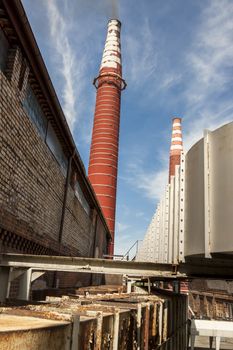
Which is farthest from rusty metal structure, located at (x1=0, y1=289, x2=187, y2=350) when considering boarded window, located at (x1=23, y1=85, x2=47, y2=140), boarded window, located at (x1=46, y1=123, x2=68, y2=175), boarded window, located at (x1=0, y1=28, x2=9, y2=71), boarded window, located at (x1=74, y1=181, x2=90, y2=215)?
boarded window, located at (x1=74, y1=181, x2=90, y2=215)

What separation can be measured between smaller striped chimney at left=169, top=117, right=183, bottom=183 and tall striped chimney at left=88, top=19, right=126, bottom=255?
9017mm

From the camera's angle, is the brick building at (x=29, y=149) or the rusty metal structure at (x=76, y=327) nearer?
the rusty metal structure at (x=76, y=327)

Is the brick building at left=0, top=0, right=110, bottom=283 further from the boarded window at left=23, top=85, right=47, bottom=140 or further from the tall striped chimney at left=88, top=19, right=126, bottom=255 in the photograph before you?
the tall striped chimney at left=88, top=19, right=126, bottom=255

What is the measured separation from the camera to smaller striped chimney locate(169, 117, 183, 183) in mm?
37844

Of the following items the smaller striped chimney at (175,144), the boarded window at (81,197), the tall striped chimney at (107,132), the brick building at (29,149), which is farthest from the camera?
the smaller striped chimney at (175,144)

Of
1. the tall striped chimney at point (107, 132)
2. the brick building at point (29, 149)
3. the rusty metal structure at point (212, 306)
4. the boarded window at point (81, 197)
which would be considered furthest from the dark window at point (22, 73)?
the tall striped chimney at point (107, 132)

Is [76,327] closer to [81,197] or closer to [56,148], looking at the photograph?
[56,148]

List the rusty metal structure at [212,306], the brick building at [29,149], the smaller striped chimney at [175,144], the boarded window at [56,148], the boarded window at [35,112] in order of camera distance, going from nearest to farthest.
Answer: the brick building at [29,149] → the boarded window at [35,112] → the boarded window at [56,148] → the rusty metal structure at [212,306] → the smaller striped chimney at [175,144]

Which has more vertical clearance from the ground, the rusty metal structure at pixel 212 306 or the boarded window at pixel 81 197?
the boarded window at pixel 81 197

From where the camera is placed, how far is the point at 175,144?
38844 millimetres

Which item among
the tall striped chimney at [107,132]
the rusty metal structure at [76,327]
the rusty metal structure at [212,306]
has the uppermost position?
the tall striped chimney at [107,132]

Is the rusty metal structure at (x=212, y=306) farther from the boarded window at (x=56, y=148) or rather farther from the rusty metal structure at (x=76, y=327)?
the rusty metal structure at (x=76, y=327)

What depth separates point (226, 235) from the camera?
359 cm

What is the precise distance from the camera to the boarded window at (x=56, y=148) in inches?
392
